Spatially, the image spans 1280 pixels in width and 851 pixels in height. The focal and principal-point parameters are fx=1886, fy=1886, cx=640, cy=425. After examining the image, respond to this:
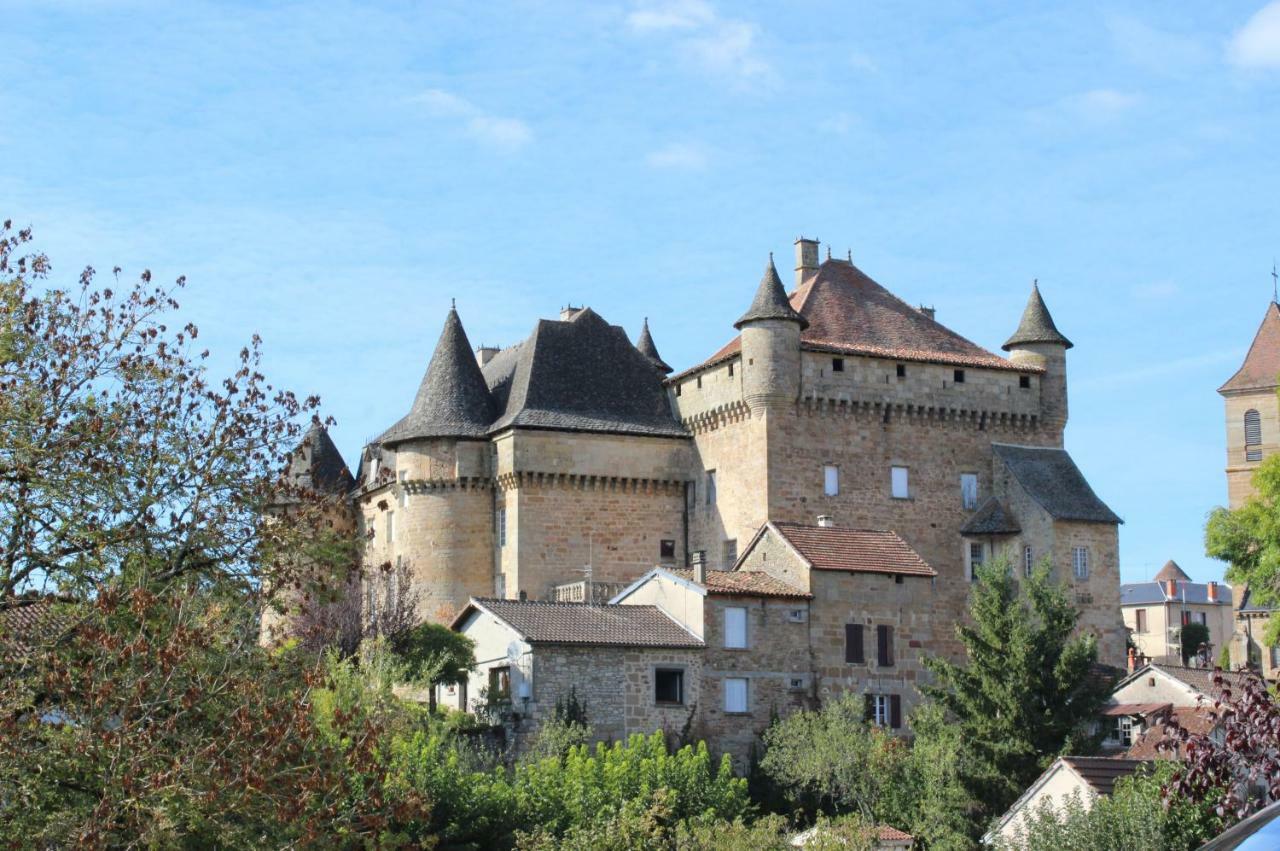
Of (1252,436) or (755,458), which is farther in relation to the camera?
(1252,436)

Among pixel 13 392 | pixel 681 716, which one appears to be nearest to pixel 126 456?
pixel 13 392

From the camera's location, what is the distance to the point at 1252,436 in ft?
276

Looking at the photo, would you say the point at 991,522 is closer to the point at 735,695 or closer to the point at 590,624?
the point at 735,695

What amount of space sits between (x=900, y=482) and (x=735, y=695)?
36.6 ft

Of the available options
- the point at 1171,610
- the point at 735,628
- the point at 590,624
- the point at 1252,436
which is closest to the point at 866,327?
the point at 735,628

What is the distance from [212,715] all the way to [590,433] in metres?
33.8

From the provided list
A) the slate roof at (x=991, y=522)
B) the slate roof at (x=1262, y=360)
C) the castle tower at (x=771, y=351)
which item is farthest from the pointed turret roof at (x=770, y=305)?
the slate roof at (x=1262, y=360)

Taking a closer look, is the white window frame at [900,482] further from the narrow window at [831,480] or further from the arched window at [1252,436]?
the arched window at [1252,436]

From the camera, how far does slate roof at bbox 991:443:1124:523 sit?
4816 cm

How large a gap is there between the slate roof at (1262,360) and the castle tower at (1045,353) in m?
34.9

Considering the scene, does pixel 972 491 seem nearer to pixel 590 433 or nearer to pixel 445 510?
pixel 590 433

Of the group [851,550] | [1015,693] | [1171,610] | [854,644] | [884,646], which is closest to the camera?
[1015,693]

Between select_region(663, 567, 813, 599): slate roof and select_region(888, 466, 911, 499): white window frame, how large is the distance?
7.69 meters

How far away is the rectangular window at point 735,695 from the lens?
40.2 m
